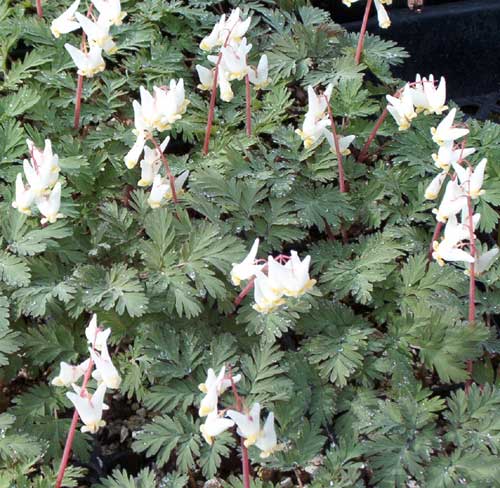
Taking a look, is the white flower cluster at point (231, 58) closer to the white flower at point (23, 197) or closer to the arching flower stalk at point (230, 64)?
the arching flower stalk at point (230, 64)

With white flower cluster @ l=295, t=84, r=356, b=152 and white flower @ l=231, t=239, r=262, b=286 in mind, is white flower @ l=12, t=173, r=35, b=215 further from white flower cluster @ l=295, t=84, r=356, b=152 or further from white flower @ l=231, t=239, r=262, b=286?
white flower cluster @ l=295, t=84, r=356, b=152

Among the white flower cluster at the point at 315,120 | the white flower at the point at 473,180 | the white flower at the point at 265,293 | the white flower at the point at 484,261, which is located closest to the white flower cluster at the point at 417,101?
the white flower cluster at the point at 315,120

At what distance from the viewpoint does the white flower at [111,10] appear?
122 inches

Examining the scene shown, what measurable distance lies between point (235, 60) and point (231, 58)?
0.7 inches

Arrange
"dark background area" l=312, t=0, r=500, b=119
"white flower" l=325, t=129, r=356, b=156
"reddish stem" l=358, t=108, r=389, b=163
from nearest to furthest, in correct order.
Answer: "white flower" l=325, t=129, r=356, b=156
"reddish stem" l=358, t=108, r=389, b=163
"dark background area" l=312, t=0, r=500, b=119

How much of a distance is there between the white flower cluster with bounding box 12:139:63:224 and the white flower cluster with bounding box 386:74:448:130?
138 cm

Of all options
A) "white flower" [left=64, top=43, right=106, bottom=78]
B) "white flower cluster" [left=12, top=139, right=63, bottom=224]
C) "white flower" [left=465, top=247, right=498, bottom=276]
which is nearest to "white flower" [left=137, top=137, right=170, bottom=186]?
"white flower cluster" [left=12, top=139, right=63, bottom=224]

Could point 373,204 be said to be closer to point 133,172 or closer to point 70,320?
point 133,172

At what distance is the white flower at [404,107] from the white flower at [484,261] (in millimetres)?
684

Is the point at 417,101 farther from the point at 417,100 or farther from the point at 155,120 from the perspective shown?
the point at 155,120

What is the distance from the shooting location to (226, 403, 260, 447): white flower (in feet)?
7.38

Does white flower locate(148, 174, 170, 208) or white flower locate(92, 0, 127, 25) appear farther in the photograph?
white flower locate(92, 0, 127, 25)

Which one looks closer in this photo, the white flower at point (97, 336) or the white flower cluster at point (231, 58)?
the white flower at point (97, 336)

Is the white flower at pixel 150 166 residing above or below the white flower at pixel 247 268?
above
